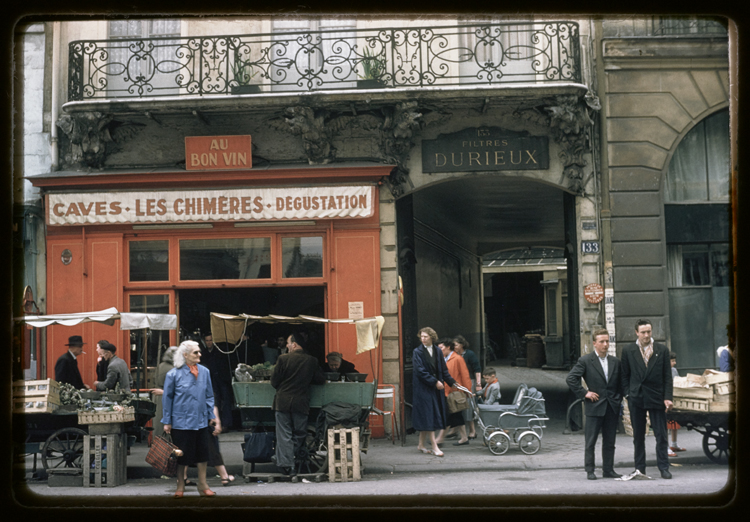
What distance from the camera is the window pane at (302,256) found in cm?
1392

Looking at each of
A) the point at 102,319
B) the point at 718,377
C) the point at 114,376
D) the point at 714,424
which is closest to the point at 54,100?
the point at 102,319

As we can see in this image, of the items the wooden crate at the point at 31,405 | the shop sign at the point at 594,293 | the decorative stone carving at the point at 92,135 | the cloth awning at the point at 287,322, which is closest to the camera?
the wooden crate at the point at 31,405

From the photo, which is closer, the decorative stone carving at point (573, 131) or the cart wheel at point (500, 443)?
the cart wheel at point (500, 443)

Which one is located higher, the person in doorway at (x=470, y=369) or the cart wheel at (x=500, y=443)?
the person in doorway at (x=470, y=369)

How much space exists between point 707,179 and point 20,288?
12.2m

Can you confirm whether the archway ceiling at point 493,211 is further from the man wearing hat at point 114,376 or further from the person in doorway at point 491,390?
the man wearing hat at point 114,376

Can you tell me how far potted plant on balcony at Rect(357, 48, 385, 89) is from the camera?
13.5 m

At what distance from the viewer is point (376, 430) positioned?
13.4 meters

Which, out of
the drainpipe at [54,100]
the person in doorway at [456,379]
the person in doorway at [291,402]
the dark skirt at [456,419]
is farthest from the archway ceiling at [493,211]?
the drainpipe at [54,100]

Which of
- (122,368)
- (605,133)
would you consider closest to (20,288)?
(122,368)

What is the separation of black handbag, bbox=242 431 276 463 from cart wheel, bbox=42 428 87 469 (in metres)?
2.18

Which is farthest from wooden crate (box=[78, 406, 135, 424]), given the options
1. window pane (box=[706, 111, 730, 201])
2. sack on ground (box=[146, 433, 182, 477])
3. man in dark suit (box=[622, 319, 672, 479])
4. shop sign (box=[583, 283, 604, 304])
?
window pane (box=[706, 111, 730, 201])

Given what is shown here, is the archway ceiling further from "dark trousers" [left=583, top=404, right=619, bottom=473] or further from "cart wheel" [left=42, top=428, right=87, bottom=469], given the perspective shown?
"cart wheel" [left=42, top=428, right=87, bottom=469]

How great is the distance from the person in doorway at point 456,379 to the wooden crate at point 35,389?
5.57 m
